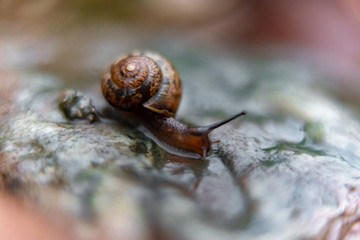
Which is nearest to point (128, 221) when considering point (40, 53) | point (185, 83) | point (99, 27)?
point (185, 83)

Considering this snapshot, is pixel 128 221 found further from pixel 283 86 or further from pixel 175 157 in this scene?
pixel 283 86

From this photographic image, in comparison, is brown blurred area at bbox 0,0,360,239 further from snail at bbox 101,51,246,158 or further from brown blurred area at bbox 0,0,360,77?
snail at bbox 101,51,246,158

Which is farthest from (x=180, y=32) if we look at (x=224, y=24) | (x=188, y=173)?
(x=188, y=173)

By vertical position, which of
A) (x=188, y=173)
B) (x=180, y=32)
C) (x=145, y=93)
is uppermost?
(x=180, y=32)

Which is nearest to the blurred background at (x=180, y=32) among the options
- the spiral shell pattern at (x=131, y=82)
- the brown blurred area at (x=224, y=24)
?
the brown blurred area at (x=224, y=24)

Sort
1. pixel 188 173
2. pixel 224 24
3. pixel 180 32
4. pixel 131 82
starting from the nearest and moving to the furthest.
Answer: pixel 188 173 < pixel 131 82 < pixel 180 32 < pixel 224 24

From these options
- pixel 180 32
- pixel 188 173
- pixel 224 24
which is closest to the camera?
pixel 188 173

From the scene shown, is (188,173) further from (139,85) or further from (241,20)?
(241,20)

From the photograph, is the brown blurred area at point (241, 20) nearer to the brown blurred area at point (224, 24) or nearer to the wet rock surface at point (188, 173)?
the brown blurred area at point (224, 24)
